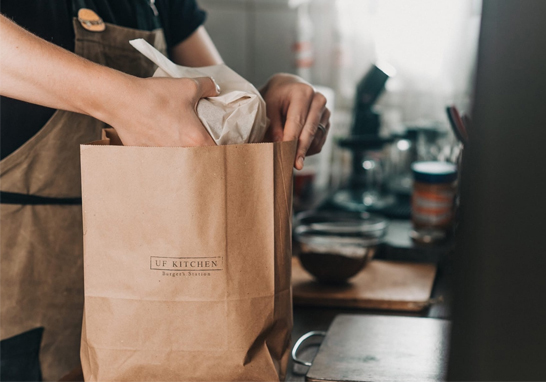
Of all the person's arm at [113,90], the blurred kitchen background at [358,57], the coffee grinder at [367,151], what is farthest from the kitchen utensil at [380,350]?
the blurred kitchen background at [358,57]

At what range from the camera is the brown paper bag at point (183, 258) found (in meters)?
0.61

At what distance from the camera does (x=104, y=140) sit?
658 millimetres

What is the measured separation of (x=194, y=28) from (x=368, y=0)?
1618 millimetres

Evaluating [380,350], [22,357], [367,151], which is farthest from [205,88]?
[367,151]

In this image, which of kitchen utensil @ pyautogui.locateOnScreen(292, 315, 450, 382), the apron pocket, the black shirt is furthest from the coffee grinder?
the apron pocket

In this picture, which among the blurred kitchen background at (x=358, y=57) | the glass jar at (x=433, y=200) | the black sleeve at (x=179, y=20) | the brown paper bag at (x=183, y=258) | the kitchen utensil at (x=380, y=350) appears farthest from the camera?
the blurred kitchen background at (x=358, y=57)

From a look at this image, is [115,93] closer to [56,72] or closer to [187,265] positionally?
[56,72]

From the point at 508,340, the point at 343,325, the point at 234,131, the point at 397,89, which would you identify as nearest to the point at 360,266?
the point at 343,325

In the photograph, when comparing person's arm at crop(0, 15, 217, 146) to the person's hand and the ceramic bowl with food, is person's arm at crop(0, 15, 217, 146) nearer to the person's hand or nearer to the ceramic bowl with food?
the person's hand

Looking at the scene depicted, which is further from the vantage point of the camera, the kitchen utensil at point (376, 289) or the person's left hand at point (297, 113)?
the kitchen utensil at point (376, 289)

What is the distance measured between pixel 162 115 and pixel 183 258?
167 mm

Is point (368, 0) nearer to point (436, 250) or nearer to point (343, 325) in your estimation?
point (436, 250)

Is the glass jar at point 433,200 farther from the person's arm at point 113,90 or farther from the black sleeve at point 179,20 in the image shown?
the person's arm at point 113,90

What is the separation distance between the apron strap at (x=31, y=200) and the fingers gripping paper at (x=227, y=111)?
32 centimetres
